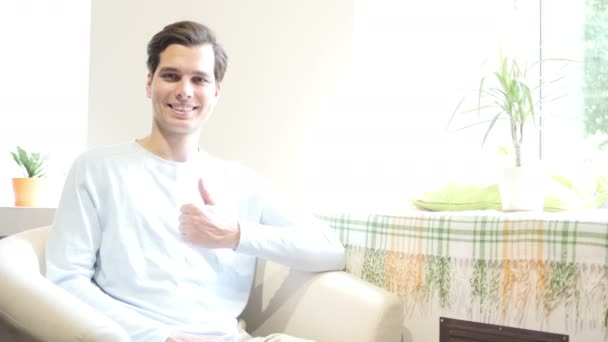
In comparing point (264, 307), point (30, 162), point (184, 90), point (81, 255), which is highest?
point (184, 90)

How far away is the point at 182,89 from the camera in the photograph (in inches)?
74.8

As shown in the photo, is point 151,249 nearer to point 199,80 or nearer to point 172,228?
point 172,228

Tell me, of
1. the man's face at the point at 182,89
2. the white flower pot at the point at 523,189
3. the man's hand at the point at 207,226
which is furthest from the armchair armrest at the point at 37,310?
the white flower pot at the point at 523,189

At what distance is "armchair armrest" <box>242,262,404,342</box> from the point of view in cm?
182

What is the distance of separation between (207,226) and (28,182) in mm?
1433

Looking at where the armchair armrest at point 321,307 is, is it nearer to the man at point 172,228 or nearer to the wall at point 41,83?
the man at point 172,228

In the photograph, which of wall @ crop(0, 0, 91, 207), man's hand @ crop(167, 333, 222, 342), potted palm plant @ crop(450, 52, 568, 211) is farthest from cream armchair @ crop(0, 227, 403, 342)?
wall @ crop(0, 0, 91, 207)

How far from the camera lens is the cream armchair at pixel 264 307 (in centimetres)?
144

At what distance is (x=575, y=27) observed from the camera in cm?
268

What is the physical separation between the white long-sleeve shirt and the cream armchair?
0.09m

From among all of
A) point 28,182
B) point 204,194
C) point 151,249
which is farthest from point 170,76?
point 28,182

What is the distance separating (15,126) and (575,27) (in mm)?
2410

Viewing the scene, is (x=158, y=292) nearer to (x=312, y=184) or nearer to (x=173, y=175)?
(x=173, y=175)

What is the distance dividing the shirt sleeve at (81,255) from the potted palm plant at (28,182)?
4.08 feet
